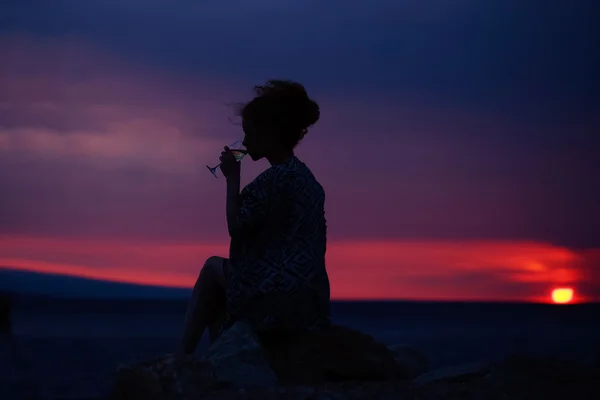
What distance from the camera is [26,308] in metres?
47.1

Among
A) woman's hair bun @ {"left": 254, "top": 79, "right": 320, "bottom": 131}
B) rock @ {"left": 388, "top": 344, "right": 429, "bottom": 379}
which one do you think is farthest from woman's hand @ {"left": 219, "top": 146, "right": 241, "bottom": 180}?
rock @ {"left": 388, "top": 344, "right": 429, "bottom": 379}

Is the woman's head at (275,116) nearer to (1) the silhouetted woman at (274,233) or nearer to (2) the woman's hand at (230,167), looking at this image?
(1) the silhouetted woman at (274,233)

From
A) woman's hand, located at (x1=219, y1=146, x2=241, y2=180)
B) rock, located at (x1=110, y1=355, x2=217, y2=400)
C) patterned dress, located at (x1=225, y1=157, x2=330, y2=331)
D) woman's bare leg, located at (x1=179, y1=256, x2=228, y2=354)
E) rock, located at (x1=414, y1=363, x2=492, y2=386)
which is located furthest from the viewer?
woman's bare leg, located at (x1=179, y1=256, x2=228, y2=354)

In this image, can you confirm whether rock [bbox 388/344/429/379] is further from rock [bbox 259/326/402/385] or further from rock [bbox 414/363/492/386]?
rock [bbox 414/363/492/386]

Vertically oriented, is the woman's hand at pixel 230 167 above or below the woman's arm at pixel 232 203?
above

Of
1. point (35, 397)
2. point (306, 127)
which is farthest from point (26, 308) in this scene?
point (306, 127)

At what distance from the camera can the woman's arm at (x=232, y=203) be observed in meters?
5.22

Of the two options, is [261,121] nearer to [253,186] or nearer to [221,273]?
[253,186]

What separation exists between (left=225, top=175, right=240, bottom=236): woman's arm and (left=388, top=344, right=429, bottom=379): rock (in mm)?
1619

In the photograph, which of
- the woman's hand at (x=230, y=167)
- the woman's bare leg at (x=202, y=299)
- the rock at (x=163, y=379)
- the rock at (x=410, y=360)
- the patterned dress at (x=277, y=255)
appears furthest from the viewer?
the rock at (x=410, y=360)

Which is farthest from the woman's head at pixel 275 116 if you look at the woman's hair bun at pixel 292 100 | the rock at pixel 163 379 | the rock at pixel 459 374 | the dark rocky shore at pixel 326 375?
the rock at pixel 459 374

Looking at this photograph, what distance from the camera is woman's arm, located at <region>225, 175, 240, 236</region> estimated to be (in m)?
5.22

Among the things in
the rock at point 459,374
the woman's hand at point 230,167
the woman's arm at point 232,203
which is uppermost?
the woman's hand at point 230,167

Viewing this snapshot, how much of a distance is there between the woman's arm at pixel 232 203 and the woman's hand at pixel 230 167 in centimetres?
2
